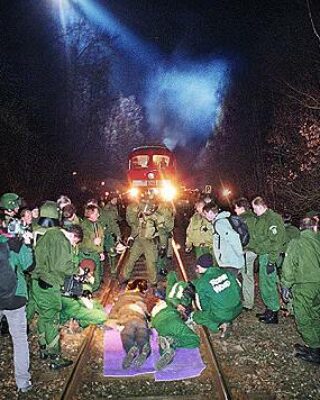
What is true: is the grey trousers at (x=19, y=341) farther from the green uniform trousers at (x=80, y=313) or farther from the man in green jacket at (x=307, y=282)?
the man in green jacket at (x=307, y=282)

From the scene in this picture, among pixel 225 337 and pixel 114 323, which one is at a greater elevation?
pixel 114 323

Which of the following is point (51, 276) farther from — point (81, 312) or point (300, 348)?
point (300, 348)

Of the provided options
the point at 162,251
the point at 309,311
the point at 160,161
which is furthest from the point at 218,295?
the point at 160,161

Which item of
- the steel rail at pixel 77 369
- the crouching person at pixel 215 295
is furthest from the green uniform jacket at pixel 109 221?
the crouching person at pixel 215 295

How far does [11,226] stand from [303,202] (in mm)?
10555

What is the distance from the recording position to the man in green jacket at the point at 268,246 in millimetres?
6855

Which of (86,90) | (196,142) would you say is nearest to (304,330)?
(86,90)

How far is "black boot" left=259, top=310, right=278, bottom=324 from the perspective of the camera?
7.07 metres

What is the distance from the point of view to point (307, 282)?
5.57 m

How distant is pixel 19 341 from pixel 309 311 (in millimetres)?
3581

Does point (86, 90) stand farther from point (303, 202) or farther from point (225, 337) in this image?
point (225, 337)

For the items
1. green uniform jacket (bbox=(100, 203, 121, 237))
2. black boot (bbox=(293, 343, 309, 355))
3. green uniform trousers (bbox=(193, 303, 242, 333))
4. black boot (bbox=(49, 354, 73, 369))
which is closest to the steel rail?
black boot (bbox=(49, 354, 73, 369))

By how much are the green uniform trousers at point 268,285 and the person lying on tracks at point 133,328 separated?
2020 mm

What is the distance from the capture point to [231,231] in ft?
22.5
